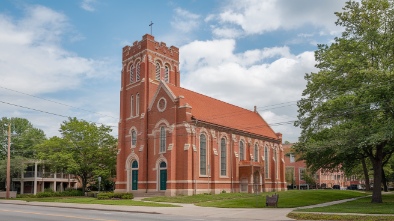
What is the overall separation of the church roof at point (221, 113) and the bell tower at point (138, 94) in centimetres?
322

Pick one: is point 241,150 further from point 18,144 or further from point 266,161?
point 18,144

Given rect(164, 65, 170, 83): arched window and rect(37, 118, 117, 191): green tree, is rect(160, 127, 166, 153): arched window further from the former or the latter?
rect(37, 118, 117, 191): green tree

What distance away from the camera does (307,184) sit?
83500 millimetres

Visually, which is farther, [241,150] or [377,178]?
[241,150]

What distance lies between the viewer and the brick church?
42656 millimetres

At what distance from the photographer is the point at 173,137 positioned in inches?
1687

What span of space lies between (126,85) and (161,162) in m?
Result: 12.1

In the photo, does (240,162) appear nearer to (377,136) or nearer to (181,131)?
(181,131)

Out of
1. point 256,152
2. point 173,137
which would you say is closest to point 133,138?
point 173,137

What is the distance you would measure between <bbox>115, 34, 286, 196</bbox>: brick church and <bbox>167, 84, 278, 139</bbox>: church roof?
0.54 ft

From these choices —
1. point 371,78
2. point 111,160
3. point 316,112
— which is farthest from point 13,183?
point 371,78

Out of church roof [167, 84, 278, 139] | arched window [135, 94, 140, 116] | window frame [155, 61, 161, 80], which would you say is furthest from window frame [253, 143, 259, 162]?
arched window [135, 94, 140, 116]

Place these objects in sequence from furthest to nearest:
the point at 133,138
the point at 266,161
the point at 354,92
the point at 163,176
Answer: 1. the point at 266,161
2. the point at 133,138
3. the point at 163,176
4. the point at 354,92

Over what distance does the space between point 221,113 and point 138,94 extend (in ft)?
36.0
